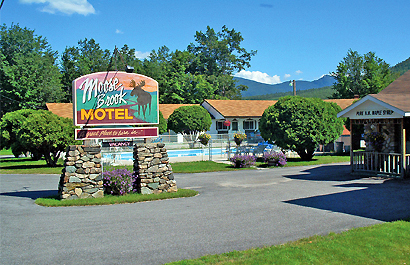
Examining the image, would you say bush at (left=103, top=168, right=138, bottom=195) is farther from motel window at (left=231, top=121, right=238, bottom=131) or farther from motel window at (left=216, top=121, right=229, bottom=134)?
motel window at (left=231, top=121, right=238, bottom=131)

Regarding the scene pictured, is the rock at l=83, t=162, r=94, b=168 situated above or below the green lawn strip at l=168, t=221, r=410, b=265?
above

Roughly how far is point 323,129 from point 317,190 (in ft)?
41.9

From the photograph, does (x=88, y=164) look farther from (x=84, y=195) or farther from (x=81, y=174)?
(x=84, y=195)

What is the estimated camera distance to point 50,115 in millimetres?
25594

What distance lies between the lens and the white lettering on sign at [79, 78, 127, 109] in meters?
13.8

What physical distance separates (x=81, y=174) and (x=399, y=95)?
1472 cm

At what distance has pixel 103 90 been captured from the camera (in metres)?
14.0

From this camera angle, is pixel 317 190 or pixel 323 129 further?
pixel 323 129

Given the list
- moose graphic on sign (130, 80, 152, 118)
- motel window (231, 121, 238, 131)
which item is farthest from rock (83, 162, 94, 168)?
motel window (231, 121, 238, 131)

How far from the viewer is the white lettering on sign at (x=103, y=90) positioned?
13.8 metres

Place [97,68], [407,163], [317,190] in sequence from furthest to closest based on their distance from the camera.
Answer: [97,68]
[407,163]
[317,190]

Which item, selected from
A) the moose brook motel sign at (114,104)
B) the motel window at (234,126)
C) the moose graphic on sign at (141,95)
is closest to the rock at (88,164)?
the moose brook motel sign at (114,104)

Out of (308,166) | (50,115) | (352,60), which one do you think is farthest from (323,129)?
(352,60)

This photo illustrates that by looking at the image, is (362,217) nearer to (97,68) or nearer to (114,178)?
(114,178)
